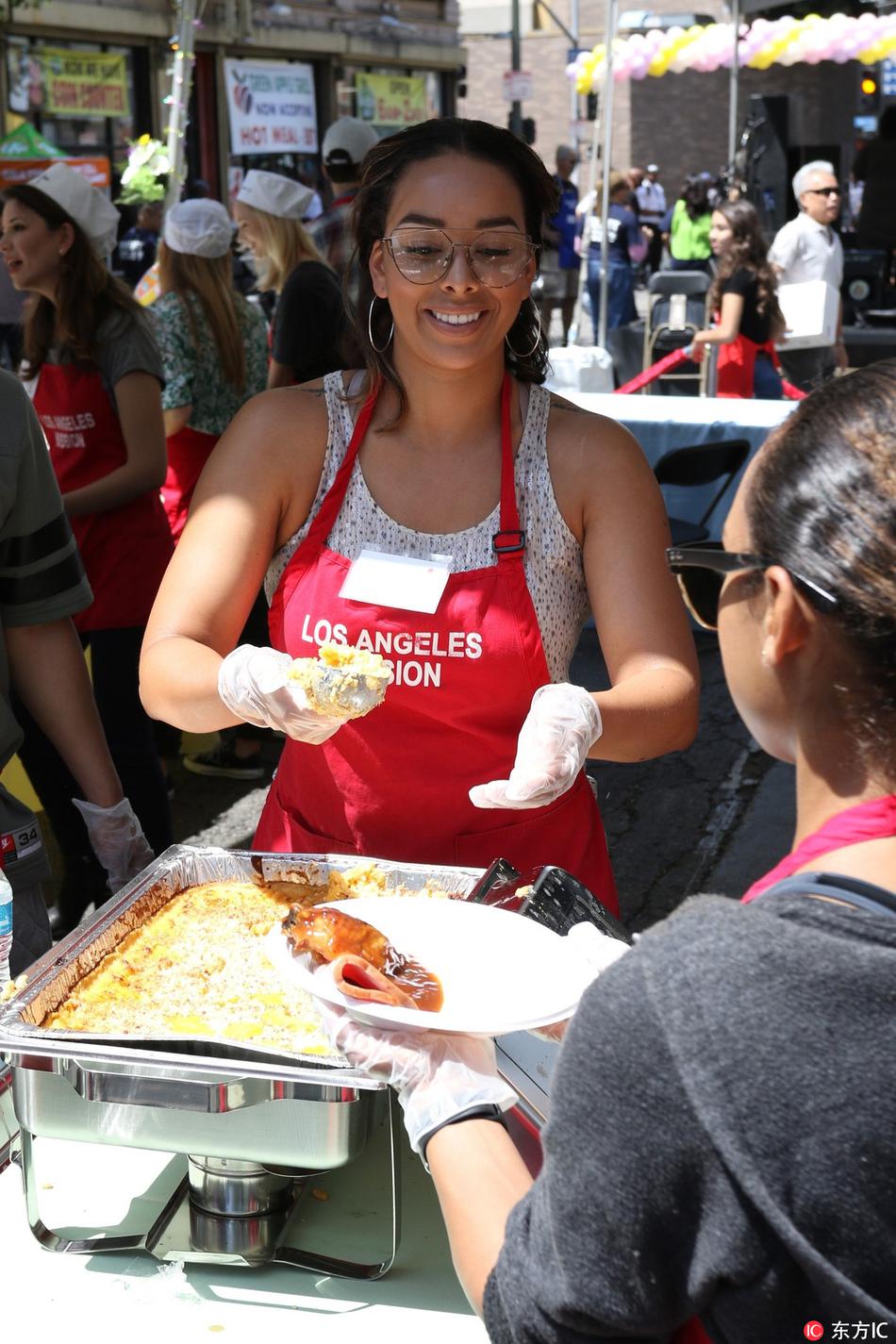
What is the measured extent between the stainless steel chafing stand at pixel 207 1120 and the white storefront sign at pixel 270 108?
1607cm

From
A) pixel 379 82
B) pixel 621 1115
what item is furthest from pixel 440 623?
pixel 379 82

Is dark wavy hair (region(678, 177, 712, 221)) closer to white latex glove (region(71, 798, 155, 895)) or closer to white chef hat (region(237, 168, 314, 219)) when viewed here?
white chef hat (region(237, 168, 314, 219))

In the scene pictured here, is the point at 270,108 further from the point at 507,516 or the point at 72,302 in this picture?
the point at 507,516

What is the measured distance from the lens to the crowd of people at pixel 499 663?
75 centimetres

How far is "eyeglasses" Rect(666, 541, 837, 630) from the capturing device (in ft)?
2.95

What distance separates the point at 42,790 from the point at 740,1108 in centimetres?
282

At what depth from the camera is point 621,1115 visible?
2.49ft

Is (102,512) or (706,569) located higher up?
(706,569)

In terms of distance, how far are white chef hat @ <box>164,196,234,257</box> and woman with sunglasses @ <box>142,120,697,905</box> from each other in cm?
256

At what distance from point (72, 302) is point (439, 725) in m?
2.22

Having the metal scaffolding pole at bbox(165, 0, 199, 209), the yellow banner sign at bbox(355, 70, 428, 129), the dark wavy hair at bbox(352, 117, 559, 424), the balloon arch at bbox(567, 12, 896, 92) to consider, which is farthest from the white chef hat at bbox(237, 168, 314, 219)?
the yellow banner sign at bbox(355, 70, 428, 129)

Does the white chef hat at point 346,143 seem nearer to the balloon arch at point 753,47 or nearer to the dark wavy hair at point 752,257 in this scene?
the dark wavy hair at point 752,257

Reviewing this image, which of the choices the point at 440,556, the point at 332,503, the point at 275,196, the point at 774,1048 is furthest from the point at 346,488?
the point at 275,196

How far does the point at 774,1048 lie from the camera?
738 mm
